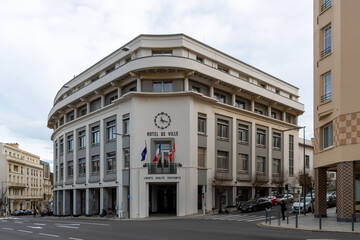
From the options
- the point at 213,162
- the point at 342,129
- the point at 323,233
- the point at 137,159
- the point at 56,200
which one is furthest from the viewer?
the point at 56,200

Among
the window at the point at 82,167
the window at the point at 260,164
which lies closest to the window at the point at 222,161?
the window at the point at 260,164

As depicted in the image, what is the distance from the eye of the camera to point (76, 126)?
2335 inches

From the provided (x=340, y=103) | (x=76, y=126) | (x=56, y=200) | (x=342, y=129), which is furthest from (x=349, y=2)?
(x=56, y=200)

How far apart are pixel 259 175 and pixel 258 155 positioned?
2.99 metres

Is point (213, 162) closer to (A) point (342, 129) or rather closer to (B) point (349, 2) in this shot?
(A) point (342, 129)

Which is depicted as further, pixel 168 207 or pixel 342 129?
pixel 168 207

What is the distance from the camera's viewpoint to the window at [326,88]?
32053 millimetres

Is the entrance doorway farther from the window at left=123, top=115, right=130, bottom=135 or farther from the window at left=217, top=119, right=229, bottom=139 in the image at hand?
the window at left=217, top=119, right=229, bottom=139

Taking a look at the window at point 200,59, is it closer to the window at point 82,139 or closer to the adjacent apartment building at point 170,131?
the adjacent apartment building at point 170,131

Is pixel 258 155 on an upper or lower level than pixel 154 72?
lower

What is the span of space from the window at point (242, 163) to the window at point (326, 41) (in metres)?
23.4

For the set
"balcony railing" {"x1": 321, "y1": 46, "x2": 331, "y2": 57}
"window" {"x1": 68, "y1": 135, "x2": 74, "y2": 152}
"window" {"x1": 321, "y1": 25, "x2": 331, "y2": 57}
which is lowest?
"window" {"x1": 68, "y1": 135, "x2": 74, "y2": 152}

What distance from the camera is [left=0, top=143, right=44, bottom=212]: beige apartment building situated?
330ft

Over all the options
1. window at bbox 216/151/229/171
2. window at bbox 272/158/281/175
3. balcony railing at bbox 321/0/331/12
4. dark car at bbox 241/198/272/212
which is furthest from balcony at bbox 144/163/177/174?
window at bbox 272/158/281/175
